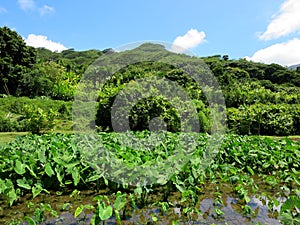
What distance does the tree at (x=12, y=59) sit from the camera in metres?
27.4

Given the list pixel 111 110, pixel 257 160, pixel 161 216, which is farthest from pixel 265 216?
pixel 111 110

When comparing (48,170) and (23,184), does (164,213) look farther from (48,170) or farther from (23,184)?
(23,184)

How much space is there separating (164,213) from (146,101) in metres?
8.46

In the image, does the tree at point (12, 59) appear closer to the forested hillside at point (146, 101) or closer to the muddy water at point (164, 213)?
the forested hillside at point (146, 101)

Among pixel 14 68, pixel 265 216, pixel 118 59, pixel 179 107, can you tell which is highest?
pixel 14 68

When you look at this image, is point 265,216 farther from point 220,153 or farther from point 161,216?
point 220,153

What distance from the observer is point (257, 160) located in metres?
5.62

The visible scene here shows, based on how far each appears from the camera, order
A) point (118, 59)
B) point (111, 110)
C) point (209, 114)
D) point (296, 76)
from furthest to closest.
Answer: point (296, 76), point (209, 114), point (111, 110), point (118, 59)

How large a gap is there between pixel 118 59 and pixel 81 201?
8120mm

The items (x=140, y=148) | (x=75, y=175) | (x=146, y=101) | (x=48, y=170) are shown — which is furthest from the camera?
(x=146, y=101)

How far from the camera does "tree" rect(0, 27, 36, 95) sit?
1080 inches

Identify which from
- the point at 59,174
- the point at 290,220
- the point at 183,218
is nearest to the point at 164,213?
the point at 183,218

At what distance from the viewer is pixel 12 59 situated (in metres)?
28.4

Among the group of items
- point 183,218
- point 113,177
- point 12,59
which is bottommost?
point 183,218
